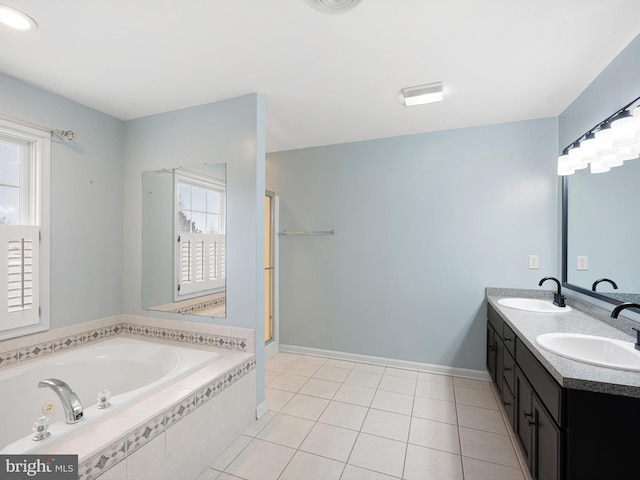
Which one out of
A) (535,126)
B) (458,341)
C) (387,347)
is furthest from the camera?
(387,347)

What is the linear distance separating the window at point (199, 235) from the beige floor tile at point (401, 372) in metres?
1.94

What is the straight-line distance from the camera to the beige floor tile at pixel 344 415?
2.22 m

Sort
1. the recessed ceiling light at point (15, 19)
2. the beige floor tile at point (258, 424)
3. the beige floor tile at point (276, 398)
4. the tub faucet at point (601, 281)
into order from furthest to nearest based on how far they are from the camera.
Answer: the beige floor tile at point (276, 398)
the beige floor tile at point (258, 424)
the tub faucet at point (601, 281)
the recessed ceiling light at point (15, 19)

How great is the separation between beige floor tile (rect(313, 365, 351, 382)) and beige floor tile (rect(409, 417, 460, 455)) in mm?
874

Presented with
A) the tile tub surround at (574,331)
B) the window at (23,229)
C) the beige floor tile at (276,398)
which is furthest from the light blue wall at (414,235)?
the window at (23,229)

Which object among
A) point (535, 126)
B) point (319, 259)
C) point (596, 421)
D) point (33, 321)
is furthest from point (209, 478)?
point (535, 126)

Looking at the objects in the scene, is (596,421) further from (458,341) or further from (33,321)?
(33,321)

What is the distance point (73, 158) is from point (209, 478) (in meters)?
2.51

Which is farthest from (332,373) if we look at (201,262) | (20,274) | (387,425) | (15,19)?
(15,19)

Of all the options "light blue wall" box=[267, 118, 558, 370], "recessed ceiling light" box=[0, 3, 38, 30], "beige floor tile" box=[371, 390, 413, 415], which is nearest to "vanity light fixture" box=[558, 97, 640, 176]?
"light blue wall" box=[267, 118, 558, 370]

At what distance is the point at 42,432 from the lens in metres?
1.23

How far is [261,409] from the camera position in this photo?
227 cm

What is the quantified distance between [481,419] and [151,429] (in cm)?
223

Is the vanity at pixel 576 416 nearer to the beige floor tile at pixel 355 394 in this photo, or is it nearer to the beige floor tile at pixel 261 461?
the beige floor tile at pixel 355 394
